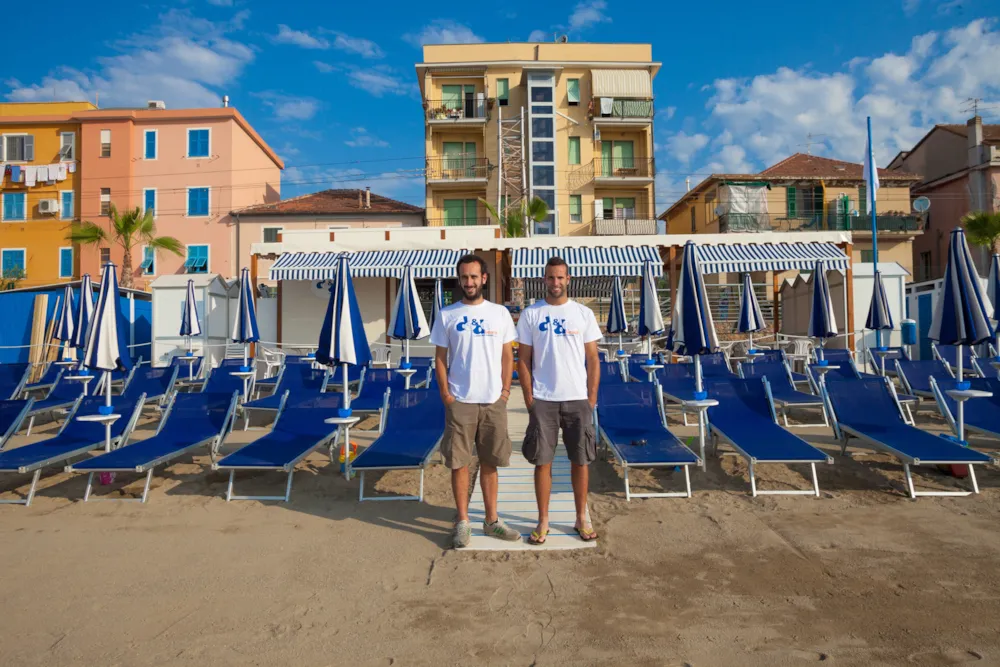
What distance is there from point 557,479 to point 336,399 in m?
2.82

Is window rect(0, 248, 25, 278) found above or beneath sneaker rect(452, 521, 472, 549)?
above

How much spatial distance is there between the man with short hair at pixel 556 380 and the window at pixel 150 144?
31.0m

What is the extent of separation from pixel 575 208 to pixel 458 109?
7.35 m

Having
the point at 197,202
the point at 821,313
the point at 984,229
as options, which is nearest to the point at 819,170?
the point at 984,229

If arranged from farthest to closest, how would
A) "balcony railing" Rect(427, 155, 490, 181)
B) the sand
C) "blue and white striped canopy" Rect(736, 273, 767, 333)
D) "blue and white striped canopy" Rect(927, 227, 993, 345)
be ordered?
1. "balcony railing" Rect(427, 155, 490, 181)
2. "blue and white striped canopy" Rect(736, 273, 767, 333)
3. "blue and white striped canopy" Rect(927, 227, 993, 345)
4. the sand

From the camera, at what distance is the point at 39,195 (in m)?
28.9

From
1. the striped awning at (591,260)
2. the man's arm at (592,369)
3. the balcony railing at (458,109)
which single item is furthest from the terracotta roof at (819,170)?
the man's arm at (592,369)

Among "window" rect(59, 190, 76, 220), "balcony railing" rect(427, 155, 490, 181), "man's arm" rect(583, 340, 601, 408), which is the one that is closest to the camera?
"man's arm" rect(583, 340, 601, 408)

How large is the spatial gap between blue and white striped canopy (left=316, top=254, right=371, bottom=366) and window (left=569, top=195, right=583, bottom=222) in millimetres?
24718

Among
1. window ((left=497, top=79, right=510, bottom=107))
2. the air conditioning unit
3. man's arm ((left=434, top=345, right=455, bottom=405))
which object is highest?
window ((left=497, top=79, right=510, bottom=107))

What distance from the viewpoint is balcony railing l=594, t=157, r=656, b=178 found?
1177 inches

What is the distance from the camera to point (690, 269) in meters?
6.21

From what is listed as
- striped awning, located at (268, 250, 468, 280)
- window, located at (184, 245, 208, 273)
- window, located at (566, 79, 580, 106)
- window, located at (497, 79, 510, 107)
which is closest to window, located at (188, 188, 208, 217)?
window, located at (184, 245, 208, 273)

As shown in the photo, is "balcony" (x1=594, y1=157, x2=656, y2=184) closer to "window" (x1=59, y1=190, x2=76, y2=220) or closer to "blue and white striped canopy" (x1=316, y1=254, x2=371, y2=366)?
"window" (x1=59, y1=190, x2=76, y2=220)
